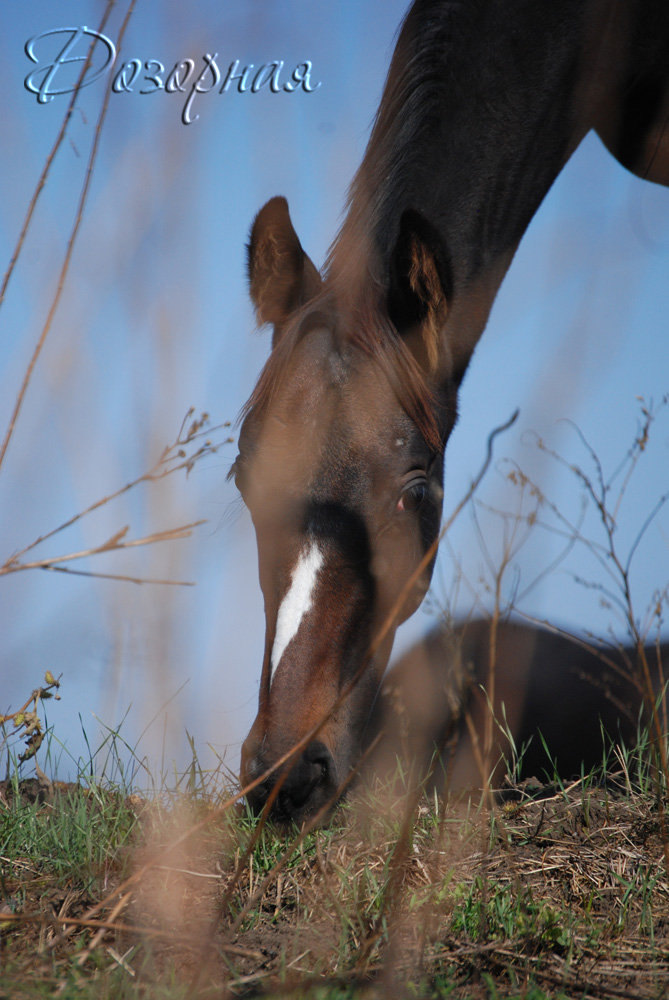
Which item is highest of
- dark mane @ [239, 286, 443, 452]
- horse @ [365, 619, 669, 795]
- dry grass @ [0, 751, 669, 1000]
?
dark mane @ [239, 286, 443, 452]

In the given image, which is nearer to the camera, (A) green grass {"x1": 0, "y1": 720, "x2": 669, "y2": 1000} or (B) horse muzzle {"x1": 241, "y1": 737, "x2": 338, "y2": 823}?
(A) green grass {"x1": 0, "y1": 720, "x2": 669, "y2": 1000}

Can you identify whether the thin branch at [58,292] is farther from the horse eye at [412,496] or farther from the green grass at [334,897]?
the horse eye at [412,496]

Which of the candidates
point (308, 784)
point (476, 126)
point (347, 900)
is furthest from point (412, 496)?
point (476, 126)

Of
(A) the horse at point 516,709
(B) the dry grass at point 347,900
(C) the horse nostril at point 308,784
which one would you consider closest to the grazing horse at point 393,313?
(C) the horse nostril at point 308,784

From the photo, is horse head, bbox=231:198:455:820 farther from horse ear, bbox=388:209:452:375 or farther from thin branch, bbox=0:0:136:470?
thin branch, bbox=0:0:136:470

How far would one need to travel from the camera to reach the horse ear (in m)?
2.56

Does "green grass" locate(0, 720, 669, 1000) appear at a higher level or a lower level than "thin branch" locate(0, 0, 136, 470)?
lower

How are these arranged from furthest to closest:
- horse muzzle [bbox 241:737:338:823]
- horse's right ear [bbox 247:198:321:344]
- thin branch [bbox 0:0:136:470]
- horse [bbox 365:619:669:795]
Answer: horse's right ear [bbox 247:198:321:344] → horse [bbox 365:619:669:795] → horse muzzle [bbox 241:737:338:823] → thin branch [bbox 0:0:136:470]

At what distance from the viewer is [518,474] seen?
1388mm

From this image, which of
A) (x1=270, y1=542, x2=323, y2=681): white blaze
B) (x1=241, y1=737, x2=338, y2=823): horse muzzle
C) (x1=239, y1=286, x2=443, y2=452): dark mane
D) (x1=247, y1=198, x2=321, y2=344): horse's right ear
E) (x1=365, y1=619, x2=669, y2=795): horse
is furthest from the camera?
(x1=247, y1=198, x2=321, y2=344): horse's right ear

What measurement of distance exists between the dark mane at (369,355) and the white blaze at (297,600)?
1.77 feet

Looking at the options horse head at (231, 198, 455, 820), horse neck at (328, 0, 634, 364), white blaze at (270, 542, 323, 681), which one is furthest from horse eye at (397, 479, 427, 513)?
horse neck at (328, 0, 634, 364)

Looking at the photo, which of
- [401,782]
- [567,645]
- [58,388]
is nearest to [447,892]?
[401,782]

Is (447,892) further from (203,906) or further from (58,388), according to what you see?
(58,388)
